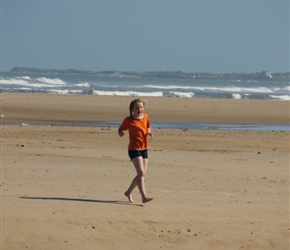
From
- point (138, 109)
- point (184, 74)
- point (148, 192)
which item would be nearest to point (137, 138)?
point (138, 109)

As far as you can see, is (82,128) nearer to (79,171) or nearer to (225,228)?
(79,171)

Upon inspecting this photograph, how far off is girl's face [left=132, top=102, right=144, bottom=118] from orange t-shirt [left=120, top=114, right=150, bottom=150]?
0.21 feet

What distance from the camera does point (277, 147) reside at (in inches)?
681

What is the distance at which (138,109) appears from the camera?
960 cm

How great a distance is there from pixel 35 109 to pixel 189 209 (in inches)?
855

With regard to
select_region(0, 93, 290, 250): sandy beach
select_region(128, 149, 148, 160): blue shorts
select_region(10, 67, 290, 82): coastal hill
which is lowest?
select_region(10, 67, 290, 82): coastal hill

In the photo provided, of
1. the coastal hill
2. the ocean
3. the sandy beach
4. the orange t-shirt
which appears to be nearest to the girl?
the orange t-shirt

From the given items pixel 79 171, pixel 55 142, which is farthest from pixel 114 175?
pixel 55 142

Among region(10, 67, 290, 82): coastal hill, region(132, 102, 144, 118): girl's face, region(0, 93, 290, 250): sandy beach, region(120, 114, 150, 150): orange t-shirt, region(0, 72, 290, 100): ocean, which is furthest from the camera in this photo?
region(10, 67, 290, 82): coastal hill

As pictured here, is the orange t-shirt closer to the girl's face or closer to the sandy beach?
the girl's face

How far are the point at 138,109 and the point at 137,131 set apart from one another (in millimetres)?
257

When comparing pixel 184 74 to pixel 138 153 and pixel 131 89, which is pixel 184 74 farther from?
pixel 138 153

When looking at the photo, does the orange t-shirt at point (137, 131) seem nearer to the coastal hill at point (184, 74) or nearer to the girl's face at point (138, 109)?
the girl's face at point (138, 109)

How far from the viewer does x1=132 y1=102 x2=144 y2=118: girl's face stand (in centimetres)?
955
